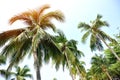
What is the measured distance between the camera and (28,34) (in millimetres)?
14805

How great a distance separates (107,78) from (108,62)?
3.17m

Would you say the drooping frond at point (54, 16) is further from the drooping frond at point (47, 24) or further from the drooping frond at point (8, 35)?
the drooping frond at point (8, 35)

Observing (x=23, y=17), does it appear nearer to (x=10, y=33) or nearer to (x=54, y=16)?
(x=10, y=33)

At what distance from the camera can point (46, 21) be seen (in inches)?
615

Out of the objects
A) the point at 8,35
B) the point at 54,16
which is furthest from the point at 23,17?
the point at 54,16

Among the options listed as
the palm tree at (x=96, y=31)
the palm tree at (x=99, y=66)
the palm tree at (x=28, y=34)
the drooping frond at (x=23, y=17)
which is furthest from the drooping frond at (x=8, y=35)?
the palm tree at (x=99, y=66)

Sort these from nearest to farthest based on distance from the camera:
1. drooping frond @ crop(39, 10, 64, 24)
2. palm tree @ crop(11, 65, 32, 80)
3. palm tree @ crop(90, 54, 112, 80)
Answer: drooping frond @ crop(39, 10, 64, 24) < palm tree @ crop(90, 54, 112, 80) < palm tree @ crop(11, 65, 32, 80)

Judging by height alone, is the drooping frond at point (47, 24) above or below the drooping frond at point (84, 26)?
below

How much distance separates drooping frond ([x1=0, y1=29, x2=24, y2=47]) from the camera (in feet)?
49.8

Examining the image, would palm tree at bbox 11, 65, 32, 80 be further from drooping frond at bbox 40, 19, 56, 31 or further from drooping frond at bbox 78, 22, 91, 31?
drooping frond at bbox 40, 19, 56, 31

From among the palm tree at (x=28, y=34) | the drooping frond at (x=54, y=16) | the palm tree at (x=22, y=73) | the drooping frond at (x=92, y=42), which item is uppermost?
the palm tree at (x=22, y=73)

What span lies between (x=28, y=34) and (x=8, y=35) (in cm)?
124

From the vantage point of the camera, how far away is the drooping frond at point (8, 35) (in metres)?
15.2

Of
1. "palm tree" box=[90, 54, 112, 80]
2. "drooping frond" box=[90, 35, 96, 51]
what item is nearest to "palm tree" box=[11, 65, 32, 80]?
"palm tree" box=[90, 54, 112, 80]
